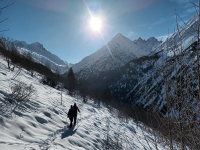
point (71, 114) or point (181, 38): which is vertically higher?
point (181, 38)

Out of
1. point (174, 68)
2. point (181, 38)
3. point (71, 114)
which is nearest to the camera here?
point (181, 38)

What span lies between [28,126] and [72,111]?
3.12 m

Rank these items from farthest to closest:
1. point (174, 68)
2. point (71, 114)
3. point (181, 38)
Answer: point (71, 114) < point (174, 68) < point (181, 38)

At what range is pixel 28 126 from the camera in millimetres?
4770

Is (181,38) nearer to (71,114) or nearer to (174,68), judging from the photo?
Answer: (174,68)

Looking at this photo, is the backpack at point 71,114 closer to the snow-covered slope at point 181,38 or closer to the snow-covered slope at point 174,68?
the snow-covered slope at point 174,68

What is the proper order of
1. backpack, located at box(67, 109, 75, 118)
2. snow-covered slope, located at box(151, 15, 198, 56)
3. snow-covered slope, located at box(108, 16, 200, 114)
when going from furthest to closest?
backpack, located at box(67, 109, 75, 118) < snow-covered slope, located at box(108, 16, 200, 114) < snow-covered slope, located at box(151, 15, 198, 56)

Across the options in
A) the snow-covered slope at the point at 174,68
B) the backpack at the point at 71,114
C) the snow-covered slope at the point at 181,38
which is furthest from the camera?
the backpack at the point at 71,114

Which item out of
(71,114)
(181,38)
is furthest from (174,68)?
(71,114)

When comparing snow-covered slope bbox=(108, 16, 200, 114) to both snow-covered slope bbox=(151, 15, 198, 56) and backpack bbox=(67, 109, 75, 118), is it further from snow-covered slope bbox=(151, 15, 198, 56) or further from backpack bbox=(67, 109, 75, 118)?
backpack bbox=(67, 109, 75, 118)

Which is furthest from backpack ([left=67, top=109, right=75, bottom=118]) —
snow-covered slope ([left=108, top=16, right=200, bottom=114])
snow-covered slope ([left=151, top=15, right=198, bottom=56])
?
snow-covered slope ([left=151, top=15, right=198, bottom=56])

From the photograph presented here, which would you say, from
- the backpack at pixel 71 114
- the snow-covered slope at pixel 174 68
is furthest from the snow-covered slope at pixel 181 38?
the backpack at pixel 71 114

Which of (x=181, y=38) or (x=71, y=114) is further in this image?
(x=71, y=114)

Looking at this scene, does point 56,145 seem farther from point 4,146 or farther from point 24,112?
point 24,112
